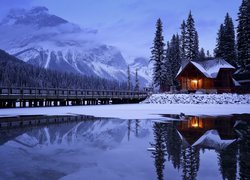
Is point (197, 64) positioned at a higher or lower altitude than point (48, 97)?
higher

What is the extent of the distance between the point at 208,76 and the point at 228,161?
46.7 metres

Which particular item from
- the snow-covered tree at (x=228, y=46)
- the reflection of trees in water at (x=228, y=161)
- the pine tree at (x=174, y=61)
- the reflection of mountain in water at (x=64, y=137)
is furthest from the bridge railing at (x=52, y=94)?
the reflection of trees in water at (x=228, y=161)

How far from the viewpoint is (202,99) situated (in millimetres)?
48562

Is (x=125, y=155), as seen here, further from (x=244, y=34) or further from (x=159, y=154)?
(x=244, y=34)

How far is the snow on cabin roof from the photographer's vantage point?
177 feet

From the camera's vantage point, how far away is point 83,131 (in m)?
16.3

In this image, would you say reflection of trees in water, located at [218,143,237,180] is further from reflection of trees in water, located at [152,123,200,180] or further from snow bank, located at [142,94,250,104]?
snow bank, located at [142,94,250,104]

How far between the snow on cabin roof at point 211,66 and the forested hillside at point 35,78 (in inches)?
2802

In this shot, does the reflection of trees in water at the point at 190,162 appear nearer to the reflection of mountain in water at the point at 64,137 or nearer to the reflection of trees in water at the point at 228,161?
the reflection of trees in water at the point at 228,161

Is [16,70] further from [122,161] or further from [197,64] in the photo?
[122,161]

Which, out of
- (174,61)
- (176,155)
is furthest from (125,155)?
(174,61)

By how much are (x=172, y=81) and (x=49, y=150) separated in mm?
63310

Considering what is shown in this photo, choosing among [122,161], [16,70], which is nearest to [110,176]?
[122,161]

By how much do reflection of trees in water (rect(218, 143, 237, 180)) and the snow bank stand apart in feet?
121
